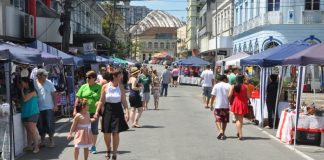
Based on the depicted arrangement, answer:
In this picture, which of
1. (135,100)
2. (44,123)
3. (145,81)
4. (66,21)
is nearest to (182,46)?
(66,21)

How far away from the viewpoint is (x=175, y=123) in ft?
55.4

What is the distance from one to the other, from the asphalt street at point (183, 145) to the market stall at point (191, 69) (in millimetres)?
31280

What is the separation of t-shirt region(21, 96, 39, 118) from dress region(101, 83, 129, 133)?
6.47 feet

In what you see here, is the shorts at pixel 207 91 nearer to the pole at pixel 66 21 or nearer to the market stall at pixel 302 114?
the pole at pixel 66 21

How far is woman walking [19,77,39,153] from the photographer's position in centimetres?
1134

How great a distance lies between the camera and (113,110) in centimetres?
1014

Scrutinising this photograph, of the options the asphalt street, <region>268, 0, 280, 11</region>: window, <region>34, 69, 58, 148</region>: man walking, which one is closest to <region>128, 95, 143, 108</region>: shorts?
the asphalt street

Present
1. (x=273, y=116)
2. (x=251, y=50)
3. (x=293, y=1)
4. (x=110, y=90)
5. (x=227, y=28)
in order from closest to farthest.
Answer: (x=110, y=90), (x=273, y=116), (x=293, y=1), (x=251, y=50), (x=227, y=28)

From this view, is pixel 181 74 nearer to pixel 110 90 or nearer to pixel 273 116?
pixel 273 116

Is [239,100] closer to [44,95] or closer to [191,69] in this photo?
[44,95]

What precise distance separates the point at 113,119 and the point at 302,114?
513 centimetres

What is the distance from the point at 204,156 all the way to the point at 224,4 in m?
Answer: 51.4

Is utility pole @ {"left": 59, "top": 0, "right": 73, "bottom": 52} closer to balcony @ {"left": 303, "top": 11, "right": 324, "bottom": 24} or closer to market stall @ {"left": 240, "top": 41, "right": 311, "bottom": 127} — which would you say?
market stall @ {"left": 240, "top": 41, "right": 311, "bottom": 127}

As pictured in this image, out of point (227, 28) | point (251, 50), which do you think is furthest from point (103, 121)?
point (227, 28)
